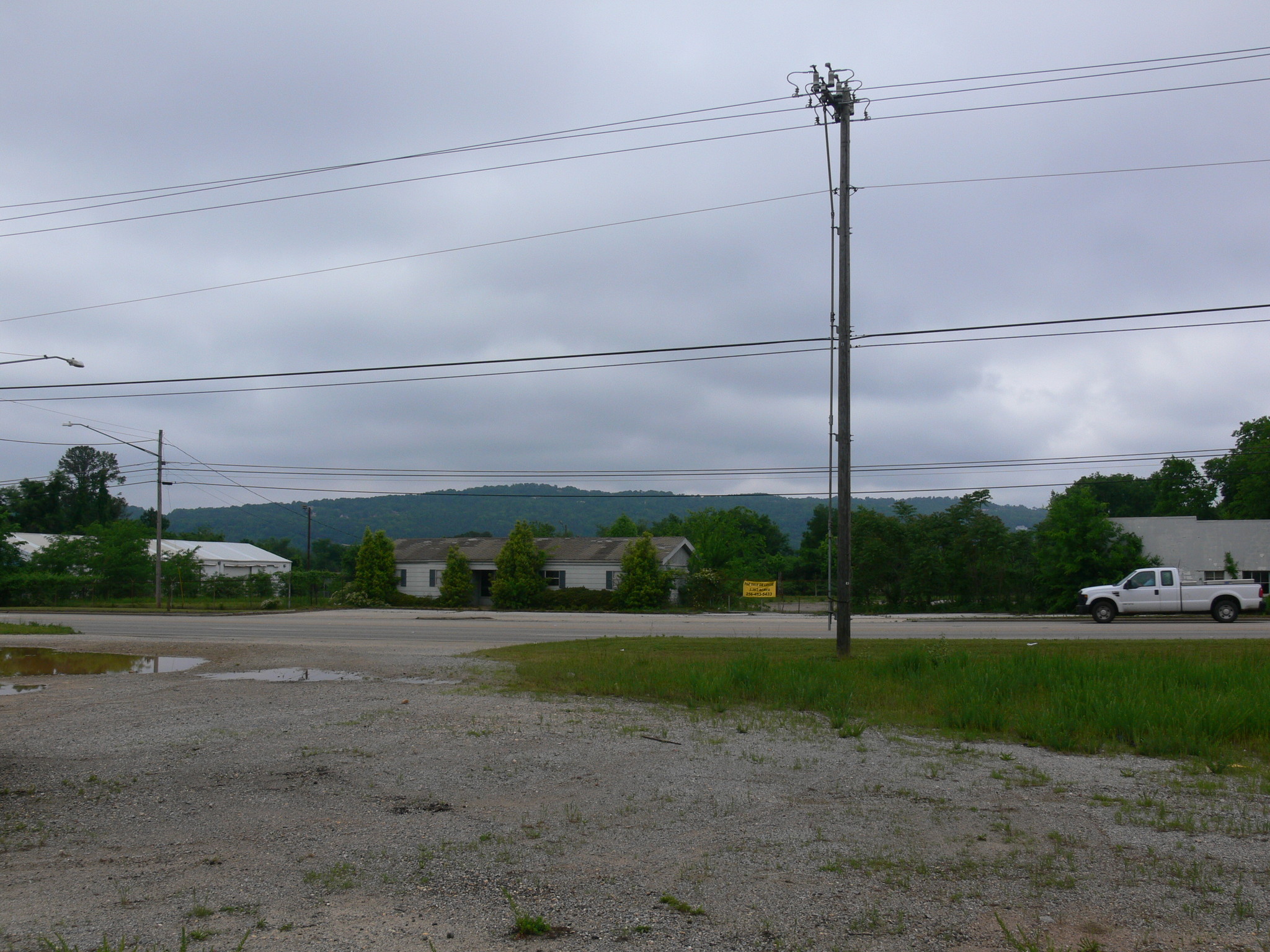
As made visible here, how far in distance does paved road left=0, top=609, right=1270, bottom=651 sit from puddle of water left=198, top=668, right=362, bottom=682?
4785 millimetres

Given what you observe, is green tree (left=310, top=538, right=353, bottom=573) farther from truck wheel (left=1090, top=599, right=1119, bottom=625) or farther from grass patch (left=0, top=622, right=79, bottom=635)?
truck wheel (left=1090, top=599, right=1119, bottom=625)

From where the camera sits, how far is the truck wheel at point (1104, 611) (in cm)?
2955

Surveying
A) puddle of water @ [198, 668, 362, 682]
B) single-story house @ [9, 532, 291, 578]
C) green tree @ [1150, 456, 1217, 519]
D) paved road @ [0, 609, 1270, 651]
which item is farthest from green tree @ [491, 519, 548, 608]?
green tree @ [1150, 456, 1217, 519]

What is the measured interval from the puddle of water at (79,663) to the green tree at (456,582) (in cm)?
2869

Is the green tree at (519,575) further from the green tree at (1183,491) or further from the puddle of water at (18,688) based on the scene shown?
the green tree at (1183,491)

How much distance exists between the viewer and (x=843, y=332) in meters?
17.6

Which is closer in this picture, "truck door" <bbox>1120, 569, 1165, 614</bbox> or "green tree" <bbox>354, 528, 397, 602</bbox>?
"truck door" <bbox>1120, 569, 1165, 614</bbox>

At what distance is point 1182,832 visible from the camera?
20.0 ft

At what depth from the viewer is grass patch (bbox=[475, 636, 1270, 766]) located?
9.41 meters

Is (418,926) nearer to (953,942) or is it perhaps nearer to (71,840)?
(953,942)

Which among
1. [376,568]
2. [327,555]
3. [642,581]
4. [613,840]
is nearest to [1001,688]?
[613,840]

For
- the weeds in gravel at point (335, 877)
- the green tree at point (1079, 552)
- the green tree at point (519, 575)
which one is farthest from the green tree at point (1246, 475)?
the weeds in gravel at point (335, 877)

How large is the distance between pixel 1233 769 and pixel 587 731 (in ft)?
21.0

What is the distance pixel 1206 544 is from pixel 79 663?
51718mm
